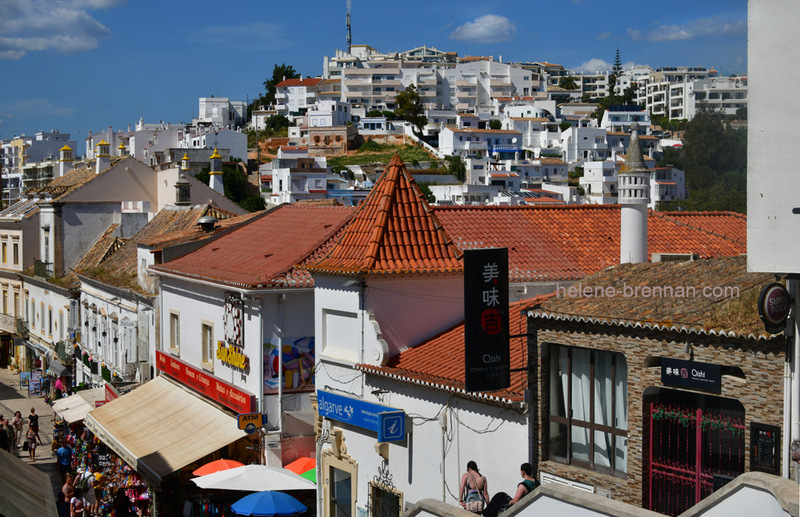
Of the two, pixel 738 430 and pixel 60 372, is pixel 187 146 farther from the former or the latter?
pixel 738 430

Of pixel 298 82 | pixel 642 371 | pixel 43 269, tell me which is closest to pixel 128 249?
pixel 43 269

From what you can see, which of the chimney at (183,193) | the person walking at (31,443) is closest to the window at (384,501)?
the person walking at (31,443)

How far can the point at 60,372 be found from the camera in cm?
4025

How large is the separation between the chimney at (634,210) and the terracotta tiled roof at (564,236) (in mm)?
1493

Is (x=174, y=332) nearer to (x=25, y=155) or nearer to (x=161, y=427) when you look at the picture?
(x=161, y=427)

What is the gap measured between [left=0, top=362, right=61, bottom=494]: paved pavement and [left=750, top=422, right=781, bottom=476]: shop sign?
20.9 meters

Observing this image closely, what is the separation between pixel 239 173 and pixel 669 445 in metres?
114

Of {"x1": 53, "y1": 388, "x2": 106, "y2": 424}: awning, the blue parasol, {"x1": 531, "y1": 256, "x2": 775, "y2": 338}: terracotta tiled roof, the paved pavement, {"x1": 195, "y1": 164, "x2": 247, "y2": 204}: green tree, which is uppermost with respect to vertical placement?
{"x1": 195, "y1": 164, "x2": 247, "y2": 204}: green tree

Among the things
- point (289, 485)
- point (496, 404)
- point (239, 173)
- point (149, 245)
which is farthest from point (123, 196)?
point (239, 173)

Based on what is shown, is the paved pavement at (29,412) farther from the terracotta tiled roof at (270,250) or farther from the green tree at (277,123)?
the green tree at (277,123)

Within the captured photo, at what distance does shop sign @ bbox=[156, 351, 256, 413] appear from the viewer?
21547 millimetres

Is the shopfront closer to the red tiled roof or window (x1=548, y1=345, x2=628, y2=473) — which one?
window (x1=548, y1=345, x2=628, y2=473)

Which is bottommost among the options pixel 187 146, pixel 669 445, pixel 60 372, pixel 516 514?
pixel 60 372

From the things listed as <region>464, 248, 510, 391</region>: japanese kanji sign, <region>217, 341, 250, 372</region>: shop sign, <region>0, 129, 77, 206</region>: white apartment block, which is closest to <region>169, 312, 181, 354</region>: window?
<region>217, 341, 250, 372</region>: shop sign
